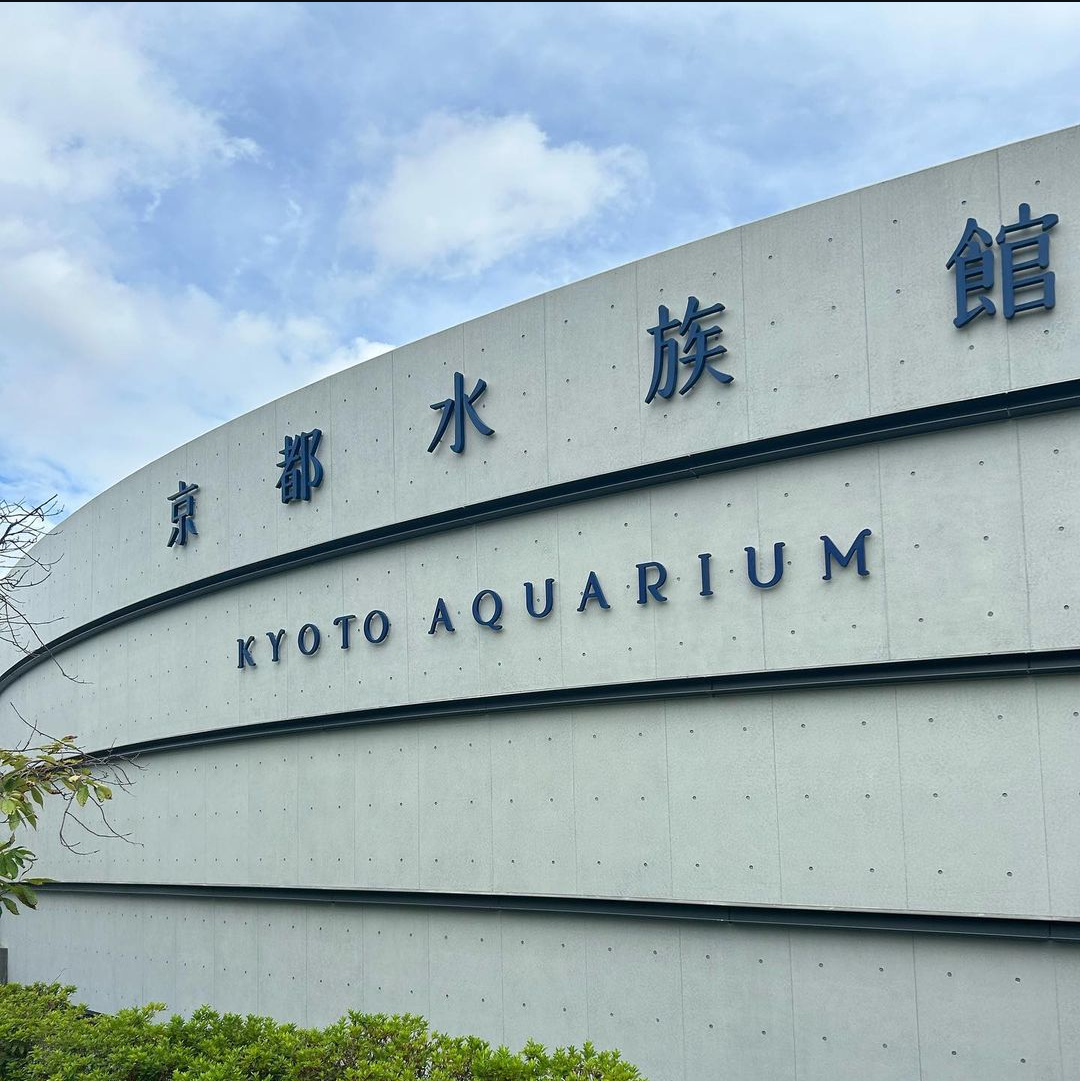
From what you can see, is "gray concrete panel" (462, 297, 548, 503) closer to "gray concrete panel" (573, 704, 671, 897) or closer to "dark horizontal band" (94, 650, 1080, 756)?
"dark horizontal band" (94, 650, 1080, 756)

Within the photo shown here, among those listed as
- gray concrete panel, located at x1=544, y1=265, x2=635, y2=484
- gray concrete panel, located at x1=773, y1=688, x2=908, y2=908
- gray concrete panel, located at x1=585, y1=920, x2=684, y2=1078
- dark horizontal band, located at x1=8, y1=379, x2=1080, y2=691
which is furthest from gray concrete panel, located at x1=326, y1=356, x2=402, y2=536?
gray concrete panel, located at x1=773, y1=688, x2=908, y2=908

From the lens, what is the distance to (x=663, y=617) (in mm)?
9055

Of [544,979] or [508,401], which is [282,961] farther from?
[508,401]

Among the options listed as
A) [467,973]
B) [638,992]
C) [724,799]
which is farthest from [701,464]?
[467,973]

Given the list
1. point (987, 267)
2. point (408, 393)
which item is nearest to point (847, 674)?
point (987, 267)

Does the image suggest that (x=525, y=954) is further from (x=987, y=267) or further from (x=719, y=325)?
(x=987, y=267)

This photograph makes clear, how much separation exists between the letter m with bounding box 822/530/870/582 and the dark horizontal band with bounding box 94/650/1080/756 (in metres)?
0.64

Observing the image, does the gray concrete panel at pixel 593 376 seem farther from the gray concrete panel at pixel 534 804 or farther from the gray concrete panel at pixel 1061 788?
the gray concrete panel at pixel 1061 788

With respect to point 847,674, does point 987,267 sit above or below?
above

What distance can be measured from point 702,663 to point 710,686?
18 centimetres

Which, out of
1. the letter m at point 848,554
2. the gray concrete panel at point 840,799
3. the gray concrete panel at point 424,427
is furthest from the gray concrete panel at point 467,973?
the letter m at point 848,554

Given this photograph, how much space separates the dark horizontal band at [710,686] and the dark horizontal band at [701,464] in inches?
60.8

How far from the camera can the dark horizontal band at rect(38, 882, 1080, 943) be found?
292 inches

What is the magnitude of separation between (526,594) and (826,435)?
114 inches
